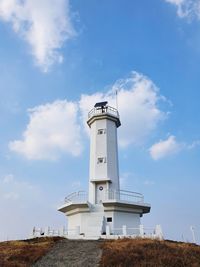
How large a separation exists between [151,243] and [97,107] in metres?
17.4

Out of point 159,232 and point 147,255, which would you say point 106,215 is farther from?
point 147,255

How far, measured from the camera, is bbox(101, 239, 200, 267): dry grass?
42.6ft

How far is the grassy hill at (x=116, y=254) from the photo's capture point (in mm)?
13125

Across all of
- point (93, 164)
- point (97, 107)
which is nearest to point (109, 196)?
point (93, 164)

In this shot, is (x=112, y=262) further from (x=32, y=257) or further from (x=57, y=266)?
(x=32, y=257)

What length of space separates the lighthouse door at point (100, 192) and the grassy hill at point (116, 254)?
848 centimetres

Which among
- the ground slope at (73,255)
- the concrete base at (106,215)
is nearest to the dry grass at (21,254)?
the ground slope at (73,255)

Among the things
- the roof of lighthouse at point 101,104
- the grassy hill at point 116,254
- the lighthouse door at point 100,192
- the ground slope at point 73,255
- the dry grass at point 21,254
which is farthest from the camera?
the roof of lighthouse at point 101,104

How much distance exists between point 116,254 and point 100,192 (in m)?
12.5

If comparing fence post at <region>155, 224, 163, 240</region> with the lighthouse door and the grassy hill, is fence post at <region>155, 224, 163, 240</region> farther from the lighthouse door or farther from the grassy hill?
the lighthouse door

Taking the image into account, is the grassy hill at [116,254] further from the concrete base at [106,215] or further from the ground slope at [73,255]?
the concrete base at [106,215]

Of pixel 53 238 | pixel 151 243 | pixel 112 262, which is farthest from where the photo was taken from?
pixel 53 238

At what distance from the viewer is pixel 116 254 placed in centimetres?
1409

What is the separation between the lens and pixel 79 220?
25.4m
